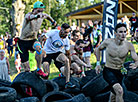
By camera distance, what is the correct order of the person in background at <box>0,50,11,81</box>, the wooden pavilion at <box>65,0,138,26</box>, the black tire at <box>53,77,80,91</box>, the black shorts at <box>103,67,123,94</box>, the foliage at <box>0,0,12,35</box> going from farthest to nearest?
the foliage at <box>0,0,12,35</box>
the wooden pavilion at <box>65,0,138,26</box>
the person in background at <box>0,50,11,81</box>
the black tire at <box>53,77,80,91</box>
the black shorts at <box>103,67,123,94</box>

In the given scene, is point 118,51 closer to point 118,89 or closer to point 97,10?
point 118,89

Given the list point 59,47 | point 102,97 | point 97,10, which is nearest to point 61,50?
point 59,47

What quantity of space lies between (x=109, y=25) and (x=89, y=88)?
5.67m

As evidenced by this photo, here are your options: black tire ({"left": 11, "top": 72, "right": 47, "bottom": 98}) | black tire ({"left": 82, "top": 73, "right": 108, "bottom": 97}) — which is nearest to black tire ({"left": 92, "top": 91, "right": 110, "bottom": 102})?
black tire ({"left": 82, "top": 73, "right": 108, "bottom": 97})

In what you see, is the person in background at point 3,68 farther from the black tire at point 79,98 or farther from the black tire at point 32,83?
the black tire at point 79,98

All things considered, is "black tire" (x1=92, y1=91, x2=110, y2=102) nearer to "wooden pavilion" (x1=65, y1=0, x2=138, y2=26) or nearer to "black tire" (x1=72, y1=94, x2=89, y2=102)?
"black tire" (x1=72, y1=94, x2=89, y2=102)

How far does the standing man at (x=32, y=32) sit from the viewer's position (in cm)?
658

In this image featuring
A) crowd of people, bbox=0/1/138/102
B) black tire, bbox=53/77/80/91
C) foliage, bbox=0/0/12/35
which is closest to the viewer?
crowd of people, bbox=0/1/138/102

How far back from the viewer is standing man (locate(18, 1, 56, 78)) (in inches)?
259

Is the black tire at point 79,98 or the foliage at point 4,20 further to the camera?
the foliage at point 4,20

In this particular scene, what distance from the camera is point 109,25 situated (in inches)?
443

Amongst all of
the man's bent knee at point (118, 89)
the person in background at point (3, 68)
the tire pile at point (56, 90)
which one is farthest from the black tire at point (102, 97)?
the person in background at point (3, 68)

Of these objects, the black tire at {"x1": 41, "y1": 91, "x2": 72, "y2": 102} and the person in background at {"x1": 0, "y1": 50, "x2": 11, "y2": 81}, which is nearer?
the black tire at {"x1": 41, "y1": 91, "x2": 72, "y2": 102}

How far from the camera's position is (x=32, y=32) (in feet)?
22.6
